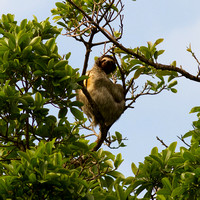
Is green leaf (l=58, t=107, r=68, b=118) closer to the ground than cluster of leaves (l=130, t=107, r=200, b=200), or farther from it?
farther from it

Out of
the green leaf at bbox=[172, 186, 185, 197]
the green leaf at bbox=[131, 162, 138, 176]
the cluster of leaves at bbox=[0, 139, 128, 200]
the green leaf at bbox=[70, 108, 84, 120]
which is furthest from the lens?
the green leaf at bbox=[131, 162, 138, 176]

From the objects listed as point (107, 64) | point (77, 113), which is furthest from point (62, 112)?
point (107, 64)

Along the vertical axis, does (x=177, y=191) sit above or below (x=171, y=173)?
below

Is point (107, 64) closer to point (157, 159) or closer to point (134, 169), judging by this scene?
point (134, 169)

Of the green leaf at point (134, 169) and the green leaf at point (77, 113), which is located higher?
the green leaf at point (77, 113)

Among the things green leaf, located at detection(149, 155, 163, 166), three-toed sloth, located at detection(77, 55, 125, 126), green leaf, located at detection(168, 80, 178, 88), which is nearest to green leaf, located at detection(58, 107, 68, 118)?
green leaf, located at detection(149, 155, 163, 166)

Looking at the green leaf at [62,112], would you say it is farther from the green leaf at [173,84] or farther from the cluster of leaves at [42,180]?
the green leaf at [173,84]

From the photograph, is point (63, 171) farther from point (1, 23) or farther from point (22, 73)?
point (1, 23)

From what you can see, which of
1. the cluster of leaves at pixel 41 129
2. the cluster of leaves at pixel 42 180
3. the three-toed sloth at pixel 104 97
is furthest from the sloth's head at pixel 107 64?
the cluster of leaves at pixel 42 180

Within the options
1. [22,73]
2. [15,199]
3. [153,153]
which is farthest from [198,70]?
[15,199]

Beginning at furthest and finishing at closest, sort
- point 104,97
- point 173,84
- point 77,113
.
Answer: point 104,97
point 173,84
point 77,113

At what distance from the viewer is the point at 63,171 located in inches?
160

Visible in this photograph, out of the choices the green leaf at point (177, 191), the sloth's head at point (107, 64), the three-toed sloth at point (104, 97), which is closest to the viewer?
the green leaf at point (177, 191)

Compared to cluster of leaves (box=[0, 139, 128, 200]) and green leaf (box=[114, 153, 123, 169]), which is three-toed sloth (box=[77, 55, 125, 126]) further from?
cluster of leaves (box=[0, 139, 128, 200])
